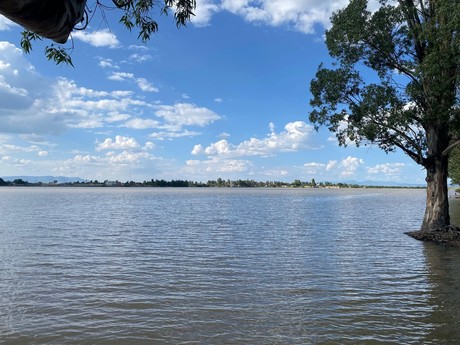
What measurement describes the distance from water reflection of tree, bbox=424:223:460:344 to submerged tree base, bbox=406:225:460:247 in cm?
240

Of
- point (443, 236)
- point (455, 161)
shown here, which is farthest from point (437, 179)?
Answer: point (455, 161)

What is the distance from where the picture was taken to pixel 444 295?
12.2 meters

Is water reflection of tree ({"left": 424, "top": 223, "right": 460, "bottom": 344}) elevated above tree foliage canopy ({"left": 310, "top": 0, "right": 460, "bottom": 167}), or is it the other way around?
tree foliage canopy ({"left": 310, "top": 0, "right": 460, "bottom": 167})

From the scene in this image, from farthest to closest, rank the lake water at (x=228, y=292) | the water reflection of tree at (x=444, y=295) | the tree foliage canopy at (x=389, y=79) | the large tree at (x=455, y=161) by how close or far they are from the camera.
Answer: the large tree at (x=455, y=161), the tree foliage canopy at (x=389, y=79), the lake water at (x=228, y=292), the water reflection of tree at (x=444, y=295)

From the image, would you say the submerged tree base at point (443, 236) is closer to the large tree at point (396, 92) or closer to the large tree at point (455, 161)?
the large tree at point (396, 92)

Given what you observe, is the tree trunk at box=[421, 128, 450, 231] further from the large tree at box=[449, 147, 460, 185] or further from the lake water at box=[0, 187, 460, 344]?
the large tree at box=[449, 147, 460, 185]

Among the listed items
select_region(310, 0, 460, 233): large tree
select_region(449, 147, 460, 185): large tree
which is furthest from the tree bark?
select_region(449, 147, 460, 185): large tree

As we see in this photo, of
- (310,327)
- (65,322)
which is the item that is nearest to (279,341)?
(310,327)

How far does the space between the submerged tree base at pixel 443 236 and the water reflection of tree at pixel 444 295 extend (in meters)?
2.40

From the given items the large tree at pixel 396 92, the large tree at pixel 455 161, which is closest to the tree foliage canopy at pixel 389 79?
the large tree at pixel 396 92

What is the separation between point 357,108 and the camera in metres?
24.9

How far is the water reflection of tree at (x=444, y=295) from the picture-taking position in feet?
29.2

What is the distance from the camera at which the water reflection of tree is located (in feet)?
29.2

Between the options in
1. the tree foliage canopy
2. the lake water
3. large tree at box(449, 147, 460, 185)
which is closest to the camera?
the lake water
